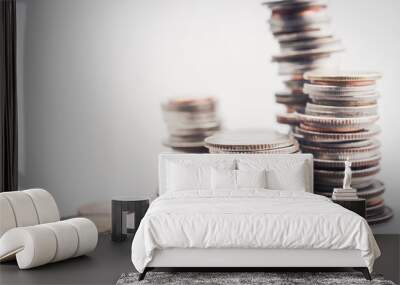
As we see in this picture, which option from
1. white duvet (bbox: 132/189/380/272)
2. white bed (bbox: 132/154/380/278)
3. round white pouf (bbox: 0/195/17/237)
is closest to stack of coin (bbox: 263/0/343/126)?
white bed (bbox: 132/154/380/278)

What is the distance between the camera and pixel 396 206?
7.54 m

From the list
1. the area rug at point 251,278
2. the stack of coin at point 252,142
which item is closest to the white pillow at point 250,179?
the stack of coin at point 252,142

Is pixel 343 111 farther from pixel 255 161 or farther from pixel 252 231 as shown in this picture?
pixel 252 231

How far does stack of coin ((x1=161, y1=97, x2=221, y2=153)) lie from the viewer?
7566 millimetres

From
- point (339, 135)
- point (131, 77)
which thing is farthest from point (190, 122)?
point (339, 135)

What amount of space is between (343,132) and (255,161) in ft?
3.37

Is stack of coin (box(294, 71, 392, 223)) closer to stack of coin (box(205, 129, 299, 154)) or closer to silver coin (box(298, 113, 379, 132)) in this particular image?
silver coin (box(298, 113, 379, 132))

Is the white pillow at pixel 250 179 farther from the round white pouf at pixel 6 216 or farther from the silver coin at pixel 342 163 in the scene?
the round white pouf at pixel 6 216

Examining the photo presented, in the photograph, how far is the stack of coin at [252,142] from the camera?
7426 millimetres

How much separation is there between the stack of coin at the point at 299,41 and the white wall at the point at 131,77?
4.7 inches

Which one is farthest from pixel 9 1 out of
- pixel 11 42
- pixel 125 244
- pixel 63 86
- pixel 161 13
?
pixel 125 244

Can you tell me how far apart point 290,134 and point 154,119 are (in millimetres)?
1479

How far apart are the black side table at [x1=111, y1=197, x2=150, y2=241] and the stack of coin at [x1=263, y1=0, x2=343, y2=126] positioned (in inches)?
76.3

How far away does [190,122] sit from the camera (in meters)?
7.58
